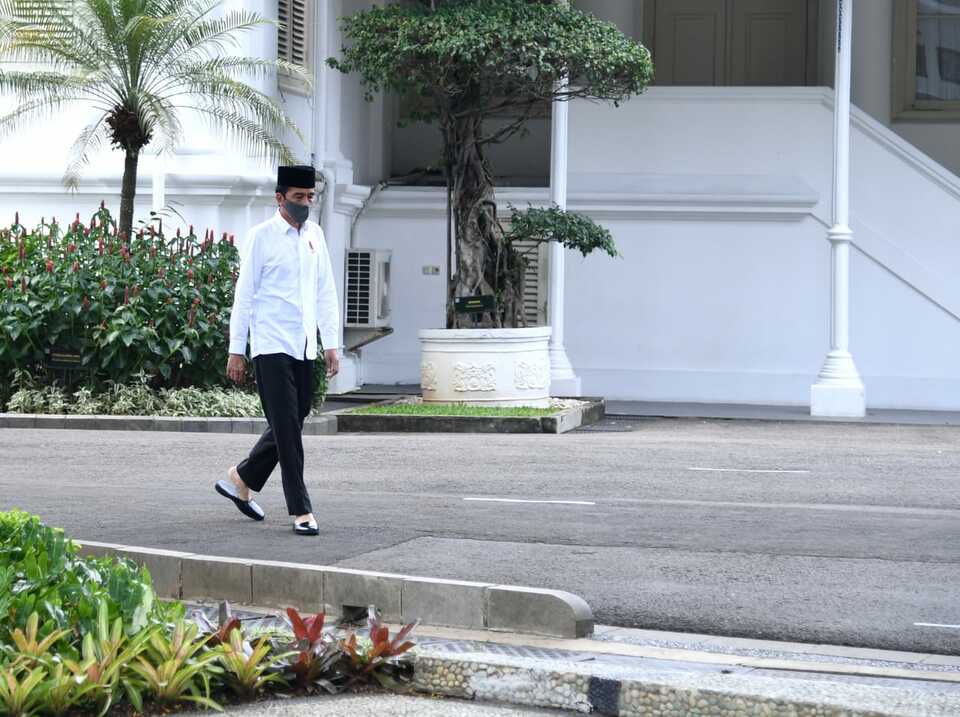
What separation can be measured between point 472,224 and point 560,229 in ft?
3.53

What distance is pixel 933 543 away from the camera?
8867 millimetres

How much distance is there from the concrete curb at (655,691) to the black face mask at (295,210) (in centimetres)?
347

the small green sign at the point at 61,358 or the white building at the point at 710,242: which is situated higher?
the white building at the point at 710,242

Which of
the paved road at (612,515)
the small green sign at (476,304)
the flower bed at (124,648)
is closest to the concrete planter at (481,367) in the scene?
the small green sign at (476,304)

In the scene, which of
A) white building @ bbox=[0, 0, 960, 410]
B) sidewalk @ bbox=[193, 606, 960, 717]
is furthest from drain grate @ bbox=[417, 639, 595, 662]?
white building @ bbox=[0, 0, 960, 410]

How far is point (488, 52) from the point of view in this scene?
16703mm

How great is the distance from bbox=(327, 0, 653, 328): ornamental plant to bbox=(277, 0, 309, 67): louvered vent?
217 cm

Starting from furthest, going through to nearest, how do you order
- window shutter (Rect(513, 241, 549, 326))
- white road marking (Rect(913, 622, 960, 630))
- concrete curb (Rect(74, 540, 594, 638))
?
window shutter (Rect(513, 241, 549, 326)) < white road marking (Rect(913, 622, 960, 630)) < concrete curb (Rect(74, 540, 594, 638))

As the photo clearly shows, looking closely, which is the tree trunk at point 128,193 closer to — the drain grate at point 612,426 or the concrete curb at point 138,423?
the concrete curb at point 138,423

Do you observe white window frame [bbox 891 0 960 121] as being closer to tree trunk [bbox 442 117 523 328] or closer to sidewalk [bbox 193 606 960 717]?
tree trunk [bbox 442 117 523 328]

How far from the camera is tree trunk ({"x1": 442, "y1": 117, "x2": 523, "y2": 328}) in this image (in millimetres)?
18016

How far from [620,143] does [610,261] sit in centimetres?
151

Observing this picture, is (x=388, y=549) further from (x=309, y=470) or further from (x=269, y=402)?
(x=309, y=470)

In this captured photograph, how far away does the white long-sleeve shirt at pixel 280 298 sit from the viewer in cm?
851
